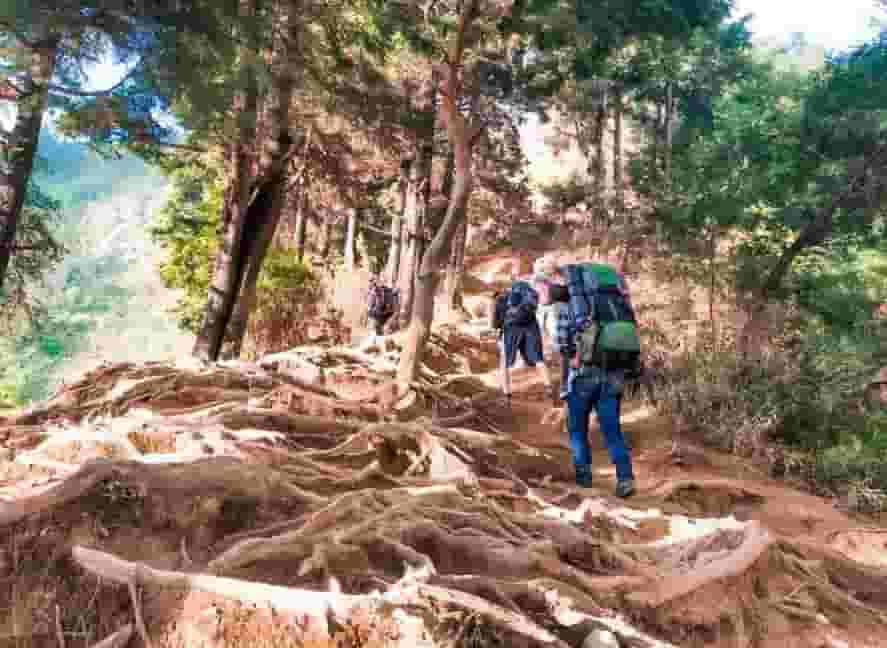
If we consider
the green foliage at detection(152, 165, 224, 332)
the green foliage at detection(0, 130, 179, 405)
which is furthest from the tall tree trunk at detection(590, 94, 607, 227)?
the green foliage at detection(0, 130, 179, 405)

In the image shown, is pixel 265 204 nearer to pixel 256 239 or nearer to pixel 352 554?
pixel 256 239

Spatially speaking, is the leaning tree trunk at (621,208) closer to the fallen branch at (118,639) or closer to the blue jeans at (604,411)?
the blue jeans at (604,411)

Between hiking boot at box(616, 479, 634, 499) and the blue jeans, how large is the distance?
0.03 m

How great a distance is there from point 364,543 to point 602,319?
2034 mm

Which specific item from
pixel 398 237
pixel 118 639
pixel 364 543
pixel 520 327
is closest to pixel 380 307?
pixel 520 327

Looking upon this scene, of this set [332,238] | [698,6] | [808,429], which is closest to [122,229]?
[332,238]

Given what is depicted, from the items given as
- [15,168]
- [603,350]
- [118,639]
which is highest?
[15,168]

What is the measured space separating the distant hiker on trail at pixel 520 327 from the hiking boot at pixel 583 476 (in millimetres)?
2723

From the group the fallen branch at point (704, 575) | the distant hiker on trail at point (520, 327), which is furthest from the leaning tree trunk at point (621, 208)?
the fallen branch at point (704, 575)

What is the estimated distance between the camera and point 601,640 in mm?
1756

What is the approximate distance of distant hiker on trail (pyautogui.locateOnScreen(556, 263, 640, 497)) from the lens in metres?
3.47

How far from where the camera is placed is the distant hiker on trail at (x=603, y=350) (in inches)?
137

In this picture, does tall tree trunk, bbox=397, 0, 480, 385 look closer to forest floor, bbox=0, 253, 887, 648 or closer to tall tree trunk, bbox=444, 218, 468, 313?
forest floor, bbox=0, 253, 887, 648

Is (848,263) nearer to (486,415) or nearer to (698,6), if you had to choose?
(698,6)
